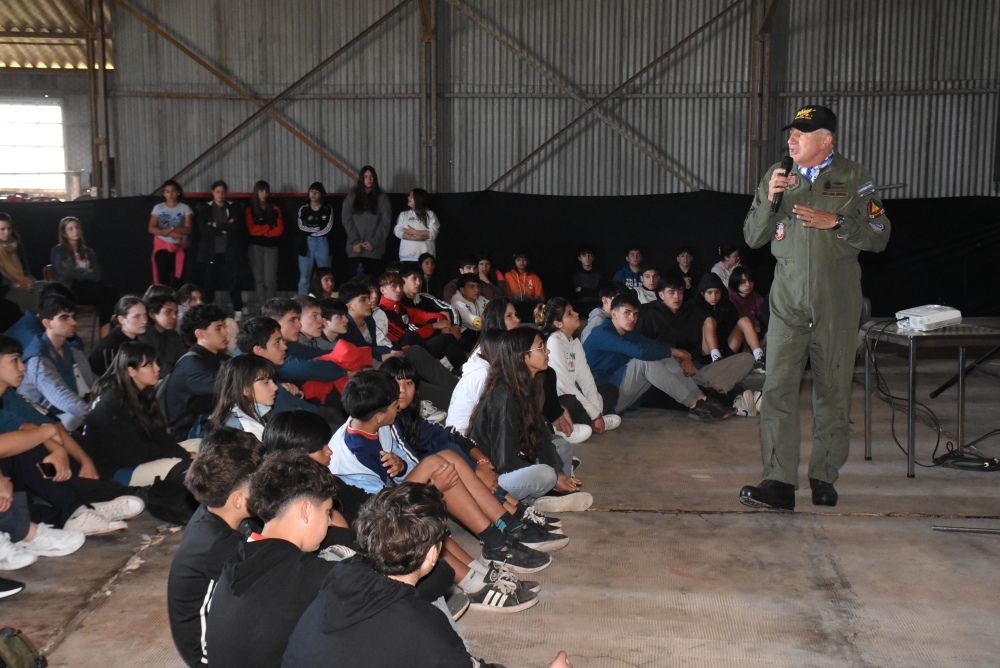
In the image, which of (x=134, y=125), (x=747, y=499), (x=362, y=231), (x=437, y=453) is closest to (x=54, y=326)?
(x=437, y=453)

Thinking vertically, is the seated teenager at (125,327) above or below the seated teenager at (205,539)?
above

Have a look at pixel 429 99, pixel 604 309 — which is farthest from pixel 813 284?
pixel 429 99

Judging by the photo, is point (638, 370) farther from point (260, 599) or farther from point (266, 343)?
point (260, 599)

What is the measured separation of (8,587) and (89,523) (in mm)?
605

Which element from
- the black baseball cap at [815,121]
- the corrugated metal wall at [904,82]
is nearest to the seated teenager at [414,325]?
the black baseball cap at [815,121]

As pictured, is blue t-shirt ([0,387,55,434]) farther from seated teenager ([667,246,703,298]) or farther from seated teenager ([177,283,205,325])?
seated teenager ([667,246,703,298])

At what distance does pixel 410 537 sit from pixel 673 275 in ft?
17.7

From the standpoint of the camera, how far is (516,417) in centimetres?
435

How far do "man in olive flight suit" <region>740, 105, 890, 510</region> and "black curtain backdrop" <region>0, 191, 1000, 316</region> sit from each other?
6.63 meters

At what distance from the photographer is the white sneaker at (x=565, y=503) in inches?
180

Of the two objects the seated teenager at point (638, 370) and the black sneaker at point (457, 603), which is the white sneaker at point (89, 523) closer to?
the black sneaker at point (457, 603)

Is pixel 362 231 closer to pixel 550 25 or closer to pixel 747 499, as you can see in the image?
pixel 550 25

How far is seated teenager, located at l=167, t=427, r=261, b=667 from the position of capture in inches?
102

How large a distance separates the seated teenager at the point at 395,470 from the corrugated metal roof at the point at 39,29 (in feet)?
36.9
